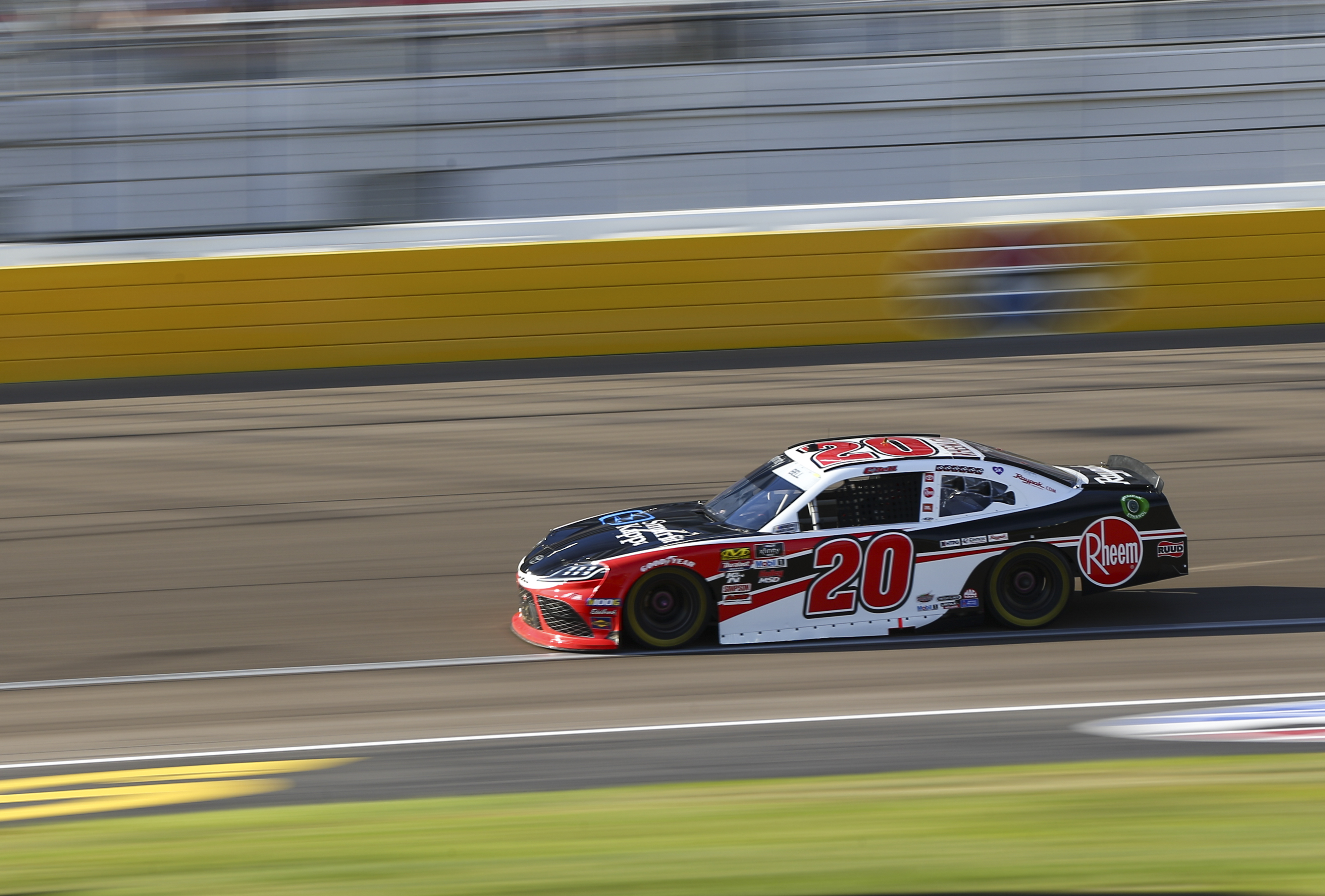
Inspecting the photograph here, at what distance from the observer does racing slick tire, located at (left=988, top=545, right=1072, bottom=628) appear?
8281mm

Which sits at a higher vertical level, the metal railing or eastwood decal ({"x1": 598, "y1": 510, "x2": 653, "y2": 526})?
the metal railing

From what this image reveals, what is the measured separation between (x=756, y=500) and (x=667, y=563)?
76 cm

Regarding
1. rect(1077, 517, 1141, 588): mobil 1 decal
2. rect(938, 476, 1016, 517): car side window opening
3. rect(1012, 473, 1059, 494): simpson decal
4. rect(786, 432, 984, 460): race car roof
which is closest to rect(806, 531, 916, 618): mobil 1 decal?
rect(938, 476, 1016, 517): car side window opening

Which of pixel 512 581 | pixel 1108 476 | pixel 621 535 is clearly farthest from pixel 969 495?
pixel 512 581

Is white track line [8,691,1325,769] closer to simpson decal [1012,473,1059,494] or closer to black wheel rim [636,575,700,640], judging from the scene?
black wheel rim [636,575,700,640]

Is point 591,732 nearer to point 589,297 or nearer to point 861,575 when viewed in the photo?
point 861,575

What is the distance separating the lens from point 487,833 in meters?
4.78

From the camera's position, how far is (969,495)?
8.30m

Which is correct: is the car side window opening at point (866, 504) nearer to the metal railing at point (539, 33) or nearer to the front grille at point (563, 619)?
the front grille at point (563, 619)

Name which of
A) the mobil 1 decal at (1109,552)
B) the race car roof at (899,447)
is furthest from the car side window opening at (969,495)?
the mobil 1 decal at (1109,552)

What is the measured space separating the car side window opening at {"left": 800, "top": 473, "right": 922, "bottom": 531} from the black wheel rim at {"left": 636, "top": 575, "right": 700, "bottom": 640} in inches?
29.5

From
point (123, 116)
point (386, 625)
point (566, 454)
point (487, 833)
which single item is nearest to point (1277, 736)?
point (487, 833)

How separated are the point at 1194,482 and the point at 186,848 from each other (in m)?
8.84

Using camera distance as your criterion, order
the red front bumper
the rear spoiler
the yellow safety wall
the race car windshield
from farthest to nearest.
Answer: the yellow safety wall < the rear spoiler < the race car windshield < the red front bumper
